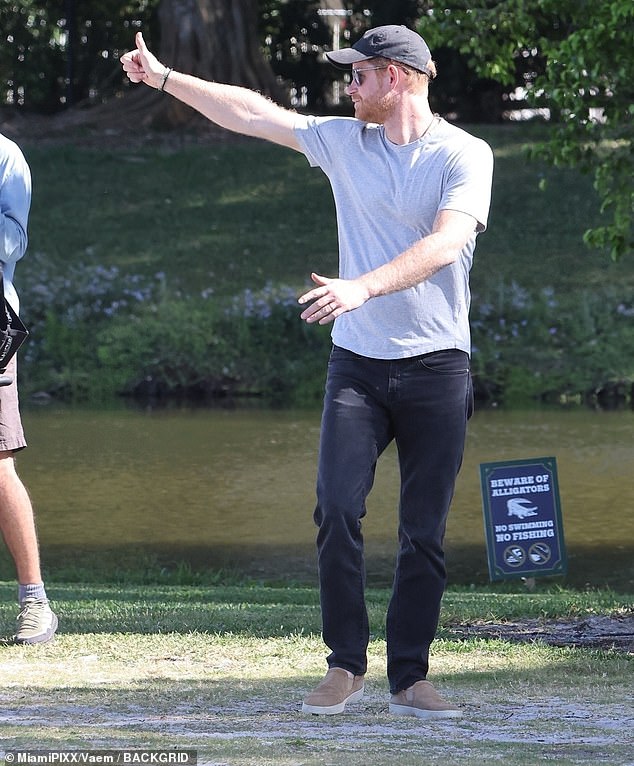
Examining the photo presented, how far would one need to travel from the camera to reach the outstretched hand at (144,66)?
15.8ft

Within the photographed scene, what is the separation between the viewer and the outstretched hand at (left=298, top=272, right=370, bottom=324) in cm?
401

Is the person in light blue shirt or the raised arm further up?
the raised arm

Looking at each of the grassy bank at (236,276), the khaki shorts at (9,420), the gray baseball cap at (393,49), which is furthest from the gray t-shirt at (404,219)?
the grassy bank at (236,276)

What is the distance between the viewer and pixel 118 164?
88.1 feet

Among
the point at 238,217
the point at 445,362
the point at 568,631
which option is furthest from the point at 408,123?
the point at 238,217

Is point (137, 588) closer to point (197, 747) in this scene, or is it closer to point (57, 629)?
point (57, 629)

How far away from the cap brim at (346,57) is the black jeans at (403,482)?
2.98 feet

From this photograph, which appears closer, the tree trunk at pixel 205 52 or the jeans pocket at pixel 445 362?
the jeans pocket at pixel 445 362

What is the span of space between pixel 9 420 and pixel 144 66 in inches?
63.8

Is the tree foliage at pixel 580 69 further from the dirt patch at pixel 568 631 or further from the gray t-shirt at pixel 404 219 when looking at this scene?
the gray t-shirt at pixel 404 219

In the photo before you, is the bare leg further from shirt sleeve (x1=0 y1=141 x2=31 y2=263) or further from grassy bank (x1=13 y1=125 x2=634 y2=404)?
grassy bank (x1=13 y1=125 x2=634 y2=404)

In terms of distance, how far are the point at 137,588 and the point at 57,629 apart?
2452mm

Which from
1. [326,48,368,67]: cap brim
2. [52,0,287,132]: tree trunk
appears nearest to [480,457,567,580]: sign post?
[326,48,368,67]: cap brim

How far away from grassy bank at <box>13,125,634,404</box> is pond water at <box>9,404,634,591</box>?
4.67 feet
